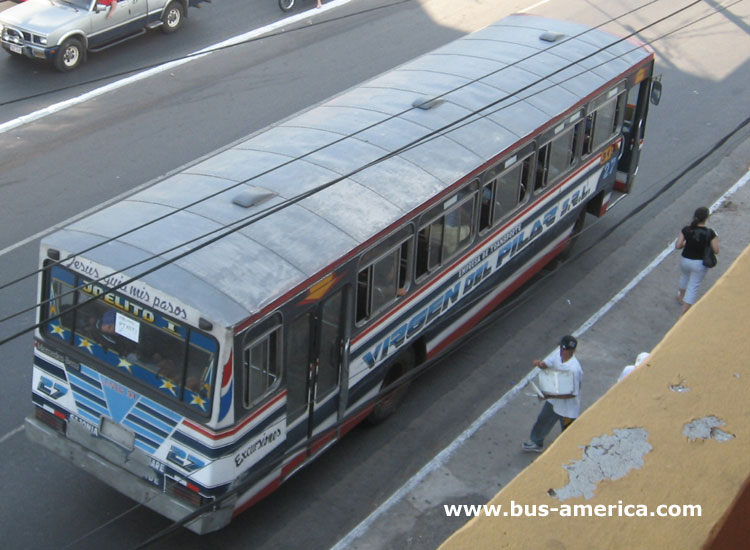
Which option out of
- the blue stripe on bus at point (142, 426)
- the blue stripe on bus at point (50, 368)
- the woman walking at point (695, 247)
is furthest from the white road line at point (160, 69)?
the woman walking at point (695, 247)

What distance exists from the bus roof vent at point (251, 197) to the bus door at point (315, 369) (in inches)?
43.1

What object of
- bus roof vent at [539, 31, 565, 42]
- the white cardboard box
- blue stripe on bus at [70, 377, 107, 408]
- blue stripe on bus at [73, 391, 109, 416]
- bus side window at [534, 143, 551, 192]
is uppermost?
bus roof vent at [539, 31, 565, 42]

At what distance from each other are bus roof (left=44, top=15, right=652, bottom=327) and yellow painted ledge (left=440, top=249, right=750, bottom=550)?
358 cm

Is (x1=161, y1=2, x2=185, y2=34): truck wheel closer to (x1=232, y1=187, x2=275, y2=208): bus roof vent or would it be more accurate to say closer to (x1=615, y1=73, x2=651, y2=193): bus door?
(x1=615, y1=73, x2=651, y2=193): bus door

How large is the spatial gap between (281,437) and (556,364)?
2.80 meters

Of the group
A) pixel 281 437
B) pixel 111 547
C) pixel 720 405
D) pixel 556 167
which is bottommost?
pixel 111 547

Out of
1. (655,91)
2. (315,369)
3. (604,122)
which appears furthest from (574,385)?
(655,91)

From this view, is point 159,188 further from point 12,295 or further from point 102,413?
point 12,295

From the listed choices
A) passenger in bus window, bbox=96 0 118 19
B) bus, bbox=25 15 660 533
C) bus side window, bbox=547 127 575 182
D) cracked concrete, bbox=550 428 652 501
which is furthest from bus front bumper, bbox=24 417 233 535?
passenger in bus window, bbox=96 0 118 19

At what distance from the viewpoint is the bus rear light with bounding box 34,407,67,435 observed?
8.60 m

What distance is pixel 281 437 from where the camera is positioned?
332 inches

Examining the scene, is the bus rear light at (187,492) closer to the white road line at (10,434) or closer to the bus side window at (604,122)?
the white road line at (10,434)

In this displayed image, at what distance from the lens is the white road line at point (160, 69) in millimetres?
16828

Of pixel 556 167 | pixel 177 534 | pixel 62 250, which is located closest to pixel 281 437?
pixel 177 534
